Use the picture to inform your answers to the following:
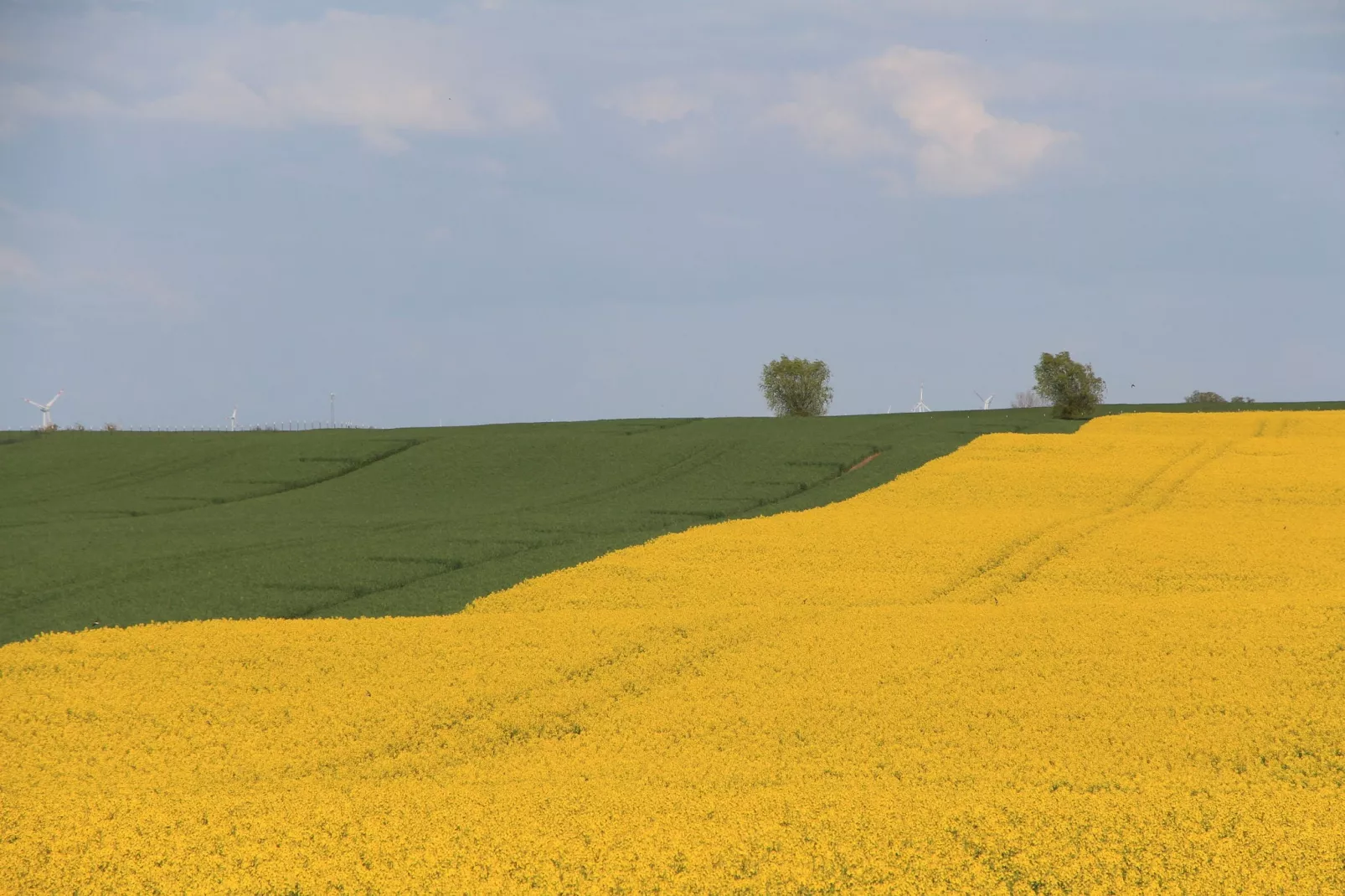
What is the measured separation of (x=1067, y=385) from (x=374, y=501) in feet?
158

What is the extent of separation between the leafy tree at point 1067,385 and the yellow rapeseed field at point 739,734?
46.1 m

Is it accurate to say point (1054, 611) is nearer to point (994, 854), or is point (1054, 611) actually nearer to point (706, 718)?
point (706, 718)

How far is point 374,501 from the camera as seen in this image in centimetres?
5106

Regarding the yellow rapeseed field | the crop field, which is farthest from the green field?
the yellow rapeseed field

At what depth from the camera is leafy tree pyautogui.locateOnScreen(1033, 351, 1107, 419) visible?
7800 centimetres

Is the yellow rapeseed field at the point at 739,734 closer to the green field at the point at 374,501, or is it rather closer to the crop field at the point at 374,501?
the crop field at the point at 374,501

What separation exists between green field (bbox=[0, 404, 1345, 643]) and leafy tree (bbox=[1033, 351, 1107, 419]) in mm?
2677

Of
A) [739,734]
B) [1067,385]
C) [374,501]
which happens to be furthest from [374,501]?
[1067,385]

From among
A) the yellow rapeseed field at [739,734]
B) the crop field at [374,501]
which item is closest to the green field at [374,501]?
the crop field at [374,501]

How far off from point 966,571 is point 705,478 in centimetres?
2293

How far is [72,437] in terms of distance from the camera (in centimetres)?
7488

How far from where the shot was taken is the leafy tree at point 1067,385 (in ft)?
256

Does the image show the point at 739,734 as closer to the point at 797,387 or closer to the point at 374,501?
the point at 374,501

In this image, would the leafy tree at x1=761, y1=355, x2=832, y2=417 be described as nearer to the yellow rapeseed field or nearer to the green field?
the green field
